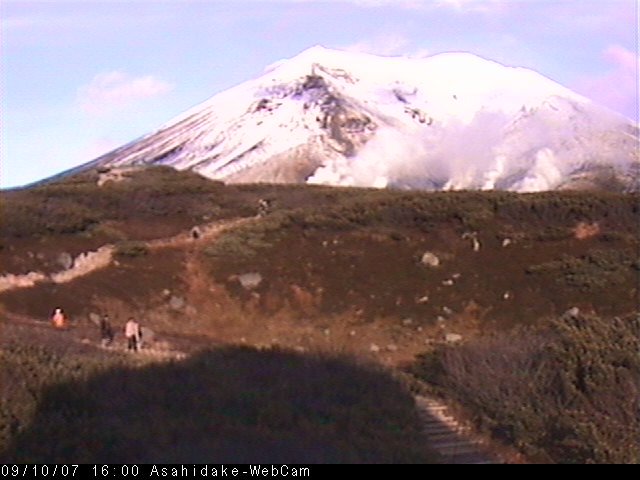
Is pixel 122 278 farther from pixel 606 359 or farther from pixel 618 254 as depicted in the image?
pixel 606 359

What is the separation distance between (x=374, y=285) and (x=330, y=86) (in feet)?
118

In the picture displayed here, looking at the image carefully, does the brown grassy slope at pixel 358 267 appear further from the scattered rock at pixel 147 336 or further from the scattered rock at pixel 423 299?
the scattered rock at pixel 147 336

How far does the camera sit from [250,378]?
10383 millimetres

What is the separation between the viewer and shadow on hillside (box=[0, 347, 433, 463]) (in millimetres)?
7781

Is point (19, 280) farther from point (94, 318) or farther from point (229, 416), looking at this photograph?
point (229, 416)

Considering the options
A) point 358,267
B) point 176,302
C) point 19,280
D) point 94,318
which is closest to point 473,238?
point 358,267

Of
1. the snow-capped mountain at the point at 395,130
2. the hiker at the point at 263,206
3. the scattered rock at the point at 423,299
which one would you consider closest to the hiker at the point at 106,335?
the scattered rock at the point at 423,299

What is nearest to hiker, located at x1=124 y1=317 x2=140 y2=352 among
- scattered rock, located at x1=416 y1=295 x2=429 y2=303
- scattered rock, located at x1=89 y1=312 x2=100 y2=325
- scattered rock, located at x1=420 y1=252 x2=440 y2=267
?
scattered rock, located at x1=89 y1=312 x2=100 y2=325

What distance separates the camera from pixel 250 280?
83.1ft

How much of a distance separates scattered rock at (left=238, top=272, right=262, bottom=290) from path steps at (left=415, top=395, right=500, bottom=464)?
41.8 feet

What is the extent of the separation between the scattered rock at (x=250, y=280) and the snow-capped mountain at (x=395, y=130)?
2605 centimetres

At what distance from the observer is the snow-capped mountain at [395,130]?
175 feet

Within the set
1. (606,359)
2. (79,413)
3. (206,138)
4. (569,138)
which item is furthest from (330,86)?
(79,413)

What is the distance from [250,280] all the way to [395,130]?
32.7 metres
